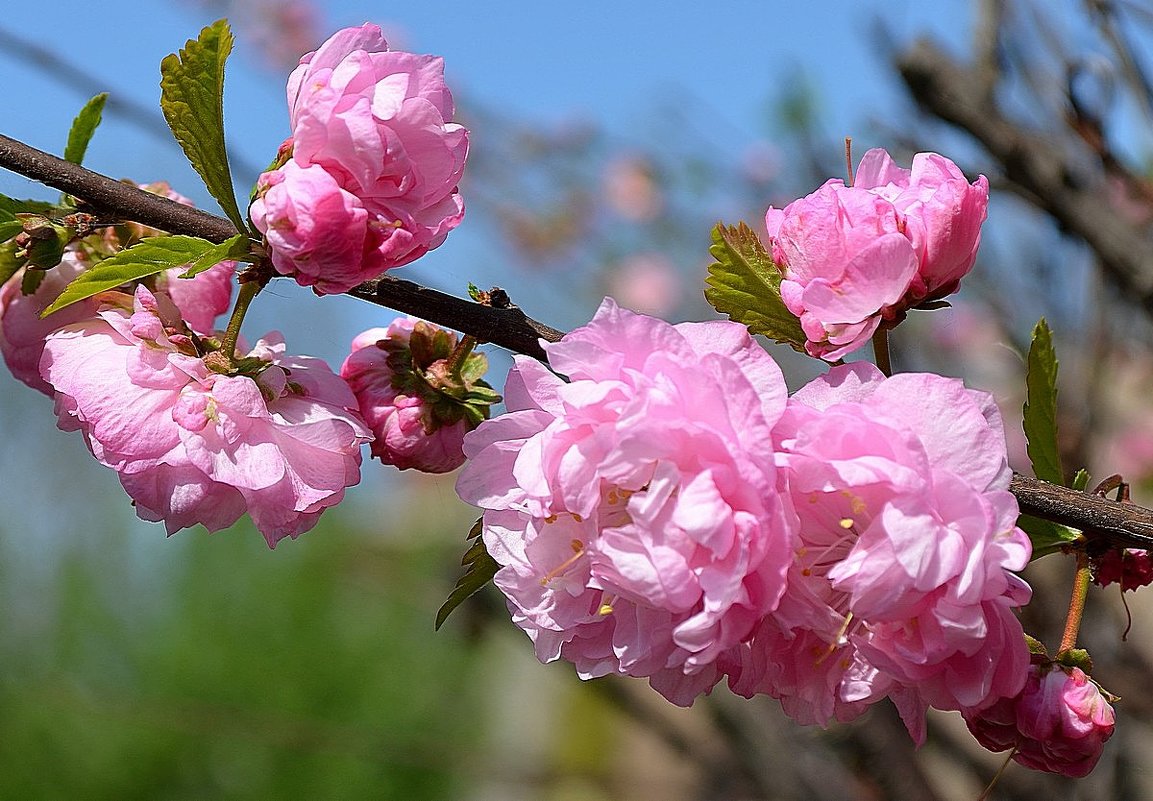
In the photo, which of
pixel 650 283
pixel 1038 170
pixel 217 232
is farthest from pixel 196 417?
pixel 650 283

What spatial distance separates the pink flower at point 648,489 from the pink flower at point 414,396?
98 mm

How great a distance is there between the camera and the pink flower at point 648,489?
1.37ft

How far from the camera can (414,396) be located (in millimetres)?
583

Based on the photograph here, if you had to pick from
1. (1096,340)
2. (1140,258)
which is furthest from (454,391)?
(1096,340)

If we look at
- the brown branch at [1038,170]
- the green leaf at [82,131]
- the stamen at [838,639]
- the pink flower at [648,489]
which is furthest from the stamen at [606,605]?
the brown branch at [1038,170]

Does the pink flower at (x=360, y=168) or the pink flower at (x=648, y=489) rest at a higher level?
the pink flower at (x=360, y=168)

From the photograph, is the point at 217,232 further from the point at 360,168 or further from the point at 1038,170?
the point at 1038,170

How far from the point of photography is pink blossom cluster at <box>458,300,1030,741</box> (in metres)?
0.42

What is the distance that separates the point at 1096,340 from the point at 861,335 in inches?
44.6

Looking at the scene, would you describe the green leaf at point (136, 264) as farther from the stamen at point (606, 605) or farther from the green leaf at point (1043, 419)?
the green leaf at point (1043, 419)

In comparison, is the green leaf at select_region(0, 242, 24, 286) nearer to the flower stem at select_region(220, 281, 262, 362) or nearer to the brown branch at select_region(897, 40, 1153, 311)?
the flower stem at select_region(220, 281, 262, 362)

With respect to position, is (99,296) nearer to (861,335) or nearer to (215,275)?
(215,275)

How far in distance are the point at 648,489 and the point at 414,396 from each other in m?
0.20

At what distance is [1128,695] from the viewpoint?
162 cm
